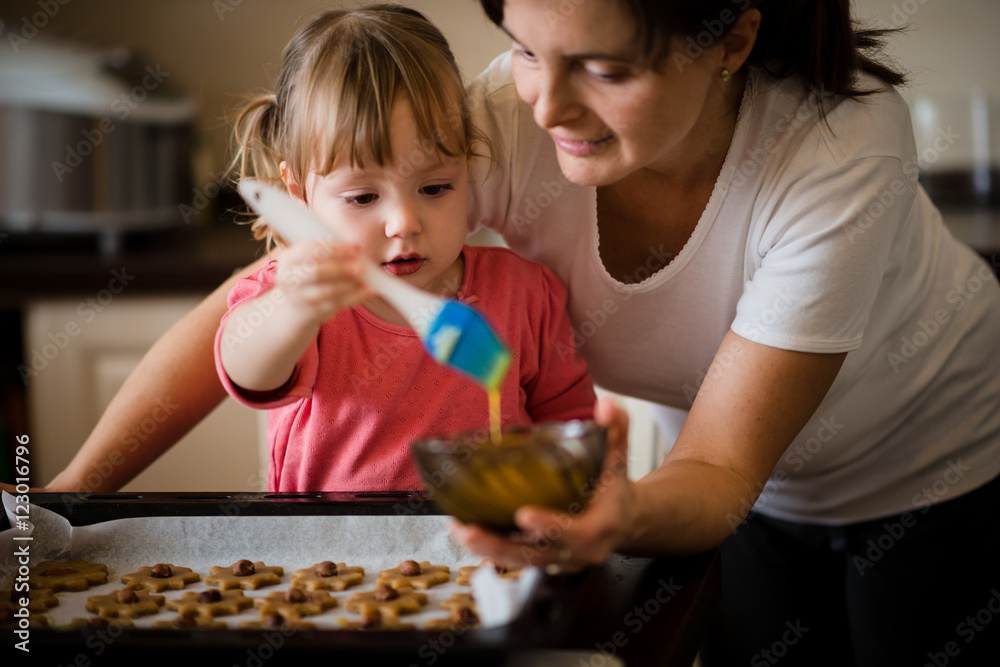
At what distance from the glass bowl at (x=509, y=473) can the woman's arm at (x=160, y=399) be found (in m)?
0.55

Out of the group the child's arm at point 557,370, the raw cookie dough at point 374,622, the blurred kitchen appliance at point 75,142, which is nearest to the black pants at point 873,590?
the child's arm at point 557,370

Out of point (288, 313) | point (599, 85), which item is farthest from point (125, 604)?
point (599, 85)

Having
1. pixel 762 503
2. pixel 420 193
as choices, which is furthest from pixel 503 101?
pixel 762 503

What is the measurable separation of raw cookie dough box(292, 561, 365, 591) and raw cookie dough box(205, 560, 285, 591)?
0.02 meters

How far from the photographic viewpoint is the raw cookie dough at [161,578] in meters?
0.85

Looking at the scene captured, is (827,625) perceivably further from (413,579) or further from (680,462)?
(413,579)

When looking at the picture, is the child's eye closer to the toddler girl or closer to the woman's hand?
the toddler girl

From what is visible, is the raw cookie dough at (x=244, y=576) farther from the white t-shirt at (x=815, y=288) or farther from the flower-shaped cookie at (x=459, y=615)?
the white t-shirt at (x=815, y=288)

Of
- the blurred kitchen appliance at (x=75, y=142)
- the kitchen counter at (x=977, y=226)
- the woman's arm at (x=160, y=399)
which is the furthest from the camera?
the blurred kitchen appliance at (x=75, y=142)

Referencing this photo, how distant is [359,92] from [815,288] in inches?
20.2

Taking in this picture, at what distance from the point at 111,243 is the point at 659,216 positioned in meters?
1.54

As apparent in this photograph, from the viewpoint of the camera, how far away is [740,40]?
92 centimetres

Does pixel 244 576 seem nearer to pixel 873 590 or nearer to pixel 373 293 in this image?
pixel 373 293

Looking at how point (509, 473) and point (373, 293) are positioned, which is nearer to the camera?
point (509, 473)
